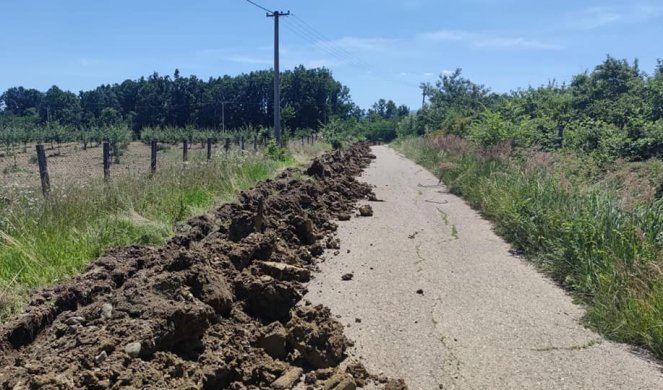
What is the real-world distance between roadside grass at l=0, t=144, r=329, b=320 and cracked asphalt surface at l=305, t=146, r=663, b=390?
2.50 metres

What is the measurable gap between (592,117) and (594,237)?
1595 centimetres

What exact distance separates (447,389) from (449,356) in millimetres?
587

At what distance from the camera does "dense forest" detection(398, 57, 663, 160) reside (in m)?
15.5

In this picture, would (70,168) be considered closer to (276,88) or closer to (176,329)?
(276,88)

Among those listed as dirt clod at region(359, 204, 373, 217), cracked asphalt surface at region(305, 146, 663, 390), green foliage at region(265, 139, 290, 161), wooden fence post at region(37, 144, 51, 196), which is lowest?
cracked asphalt surface at region(305, 146, 663, 390)

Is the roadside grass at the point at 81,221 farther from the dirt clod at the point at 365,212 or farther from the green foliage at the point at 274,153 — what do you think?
the green foliage at the point at 274,153

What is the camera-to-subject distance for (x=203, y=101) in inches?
4779

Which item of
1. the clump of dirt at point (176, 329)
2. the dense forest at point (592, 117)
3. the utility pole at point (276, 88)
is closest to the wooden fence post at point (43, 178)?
the clump of dirt at point (176, 329)

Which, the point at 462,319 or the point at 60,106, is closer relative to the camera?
the point at 462,319

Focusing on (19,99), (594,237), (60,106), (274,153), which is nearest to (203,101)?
(60,106)

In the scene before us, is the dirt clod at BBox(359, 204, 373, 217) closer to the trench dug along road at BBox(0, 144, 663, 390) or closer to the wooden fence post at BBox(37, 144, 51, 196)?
the trench dug along road at BBox(0, 144, 663, 390)

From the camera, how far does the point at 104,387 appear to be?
321 cm

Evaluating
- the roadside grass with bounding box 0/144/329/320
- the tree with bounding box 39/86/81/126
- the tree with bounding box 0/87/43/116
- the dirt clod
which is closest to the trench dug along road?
the roadside grass with bounding box 0/144/329/320

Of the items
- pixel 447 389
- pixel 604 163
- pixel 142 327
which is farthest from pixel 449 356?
pixel 604 163
